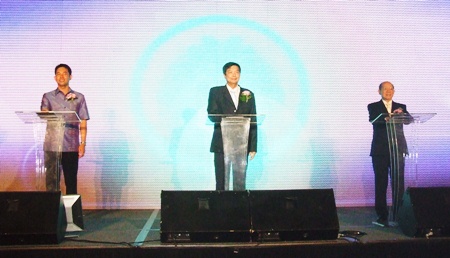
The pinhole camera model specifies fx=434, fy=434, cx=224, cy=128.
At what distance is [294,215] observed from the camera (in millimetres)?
3342

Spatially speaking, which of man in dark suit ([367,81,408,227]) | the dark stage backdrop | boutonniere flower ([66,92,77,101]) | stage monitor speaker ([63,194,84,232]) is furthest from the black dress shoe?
boutonniere flower ([66,92,77,101])

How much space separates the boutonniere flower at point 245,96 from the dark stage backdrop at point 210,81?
60.3 inches

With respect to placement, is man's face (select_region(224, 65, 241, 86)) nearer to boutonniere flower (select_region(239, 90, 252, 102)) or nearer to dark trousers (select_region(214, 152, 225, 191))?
boutonniere flower (select_region(239, 90, 252, 102))

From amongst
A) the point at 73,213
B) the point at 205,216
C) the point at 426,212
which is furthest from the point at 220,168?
the point at 426,212

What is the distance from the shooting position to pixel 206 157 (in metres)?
5.60

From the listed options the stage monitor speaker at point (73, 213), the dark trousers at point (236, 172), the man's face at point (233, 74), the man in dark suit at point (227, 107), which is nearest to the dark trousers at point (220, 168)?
the man in dark suit at point (227, 107)

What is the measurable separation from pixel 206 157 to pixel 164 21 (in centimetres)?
184

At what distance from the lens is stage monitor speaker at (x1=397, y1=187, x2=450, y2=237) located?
11.1ft

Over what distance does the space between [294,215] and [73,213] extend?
1.88m

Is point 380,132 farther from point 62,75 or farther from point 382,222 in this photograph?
point 62,75

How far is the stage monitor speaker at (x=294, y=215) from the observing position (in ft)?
10.7

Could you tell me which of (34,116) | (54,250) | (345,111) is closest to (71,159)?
(34,116)

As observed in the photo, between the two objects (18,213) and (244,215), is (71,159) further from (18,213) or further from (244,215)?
(244,215)

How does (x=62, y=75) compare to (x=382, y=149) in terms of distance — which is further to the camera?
(x=62, y=75)
